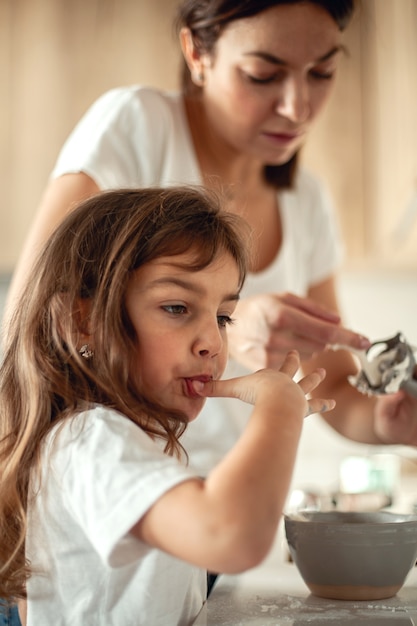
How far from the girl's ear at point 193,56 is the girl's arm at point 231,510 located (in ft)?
2.92

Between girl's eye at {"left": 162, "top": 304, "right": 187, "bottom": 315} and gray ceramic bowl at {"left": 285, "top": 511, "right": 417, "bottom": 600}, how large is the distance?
269 millimetres

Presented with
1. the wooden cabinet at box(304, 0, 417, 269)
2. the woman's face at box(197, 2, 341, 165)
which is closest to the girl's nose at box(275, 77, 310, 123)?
the woman's face at box(197, 2, 341, 165)

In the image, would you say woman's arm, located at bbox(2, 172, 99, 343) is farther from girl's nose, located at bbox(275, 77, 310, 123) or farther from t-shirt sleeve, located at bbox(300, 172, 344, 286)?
t-shirt sleeve, located at bbox(300, 172, 344, 286)

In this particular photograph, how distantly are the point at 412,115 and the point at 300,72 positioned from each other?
1.62 meters

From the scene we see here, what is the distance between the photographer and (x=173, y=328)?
3.03 feet

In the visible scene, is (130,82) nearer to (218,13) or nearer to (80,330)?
(218,13)

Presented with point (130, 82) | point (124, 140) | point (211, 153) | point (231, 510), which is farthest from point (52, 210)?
point (130, 82)

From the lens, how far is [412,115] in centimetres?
297

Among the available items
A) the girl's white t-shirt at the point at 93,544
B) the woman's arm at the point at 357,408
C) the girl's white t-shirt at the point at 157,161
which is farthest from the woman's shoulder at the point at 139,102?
the girl's white t-shirt at the point at 93,544

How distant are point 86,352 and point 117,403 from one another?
0.07 m

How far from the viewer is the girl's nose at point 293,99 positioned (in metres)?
1.46

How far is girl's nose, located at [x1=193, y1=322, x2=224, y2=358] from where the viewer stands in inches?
36.6

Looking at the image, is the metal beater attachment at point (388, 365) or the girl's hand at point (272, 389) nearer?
the girl's hand at point (272, 389)

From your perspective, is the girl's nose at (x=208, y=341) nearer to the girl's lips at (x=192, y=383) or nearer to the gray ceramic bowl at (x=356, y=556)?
the girl's lips at (x=192, y=383)
